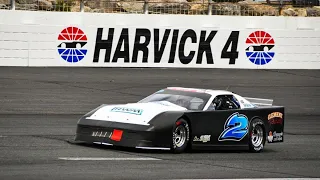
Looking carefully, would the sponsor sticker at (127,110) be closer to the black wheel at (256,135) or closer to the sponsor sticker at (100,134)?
the sponsor sticker at (100,134)

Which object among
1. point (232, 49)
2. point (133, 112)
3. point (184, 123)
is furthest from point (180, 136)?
point (232, 49)

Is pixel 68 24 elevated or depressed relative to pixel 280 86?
elevated

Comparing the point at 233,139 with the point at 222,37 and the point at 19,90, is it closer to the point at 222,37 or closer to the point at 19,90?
the point at 19,90

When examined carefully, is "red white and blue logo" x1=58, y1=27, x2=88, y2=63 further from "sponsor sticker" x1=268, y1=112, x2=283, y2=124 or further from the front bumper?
the front bumper

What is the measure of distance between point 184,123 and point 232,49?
14.4 m

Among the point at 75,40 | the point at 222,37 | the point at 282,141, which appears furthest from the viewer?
the point at 222,37

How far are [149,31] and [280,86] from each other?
445cm

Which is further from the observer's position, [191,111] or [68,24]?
[68,24]

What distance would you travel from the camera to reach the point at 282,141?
15812 mm

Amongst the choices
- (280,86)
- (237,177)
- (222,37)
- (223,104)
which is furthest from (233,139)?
(222,37)

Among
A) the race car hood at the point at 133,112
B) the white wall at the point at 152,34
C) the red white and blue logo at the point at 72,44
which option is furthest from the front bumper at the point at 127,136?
the red white and blue logo at the point at 72,44

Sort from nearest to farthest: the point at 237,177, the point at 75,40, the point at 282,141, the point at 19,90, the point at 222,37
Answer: the point at 237,177 → the point at 282,141 → the point at 19,90 → the point at 75,40 → the point at 222,37

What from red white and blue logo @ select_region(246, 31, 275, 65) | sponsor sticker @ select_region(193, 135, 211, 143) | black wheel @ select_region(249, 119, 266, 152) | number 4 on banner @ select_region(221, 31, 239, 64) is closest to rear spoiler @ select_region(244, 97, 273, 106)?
black wheel @ select_region(249, 119, 266, 152)

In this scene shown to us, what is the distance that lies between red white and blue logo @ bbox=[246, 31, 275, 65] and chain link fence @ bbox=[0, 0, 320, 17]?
5.89 ft
